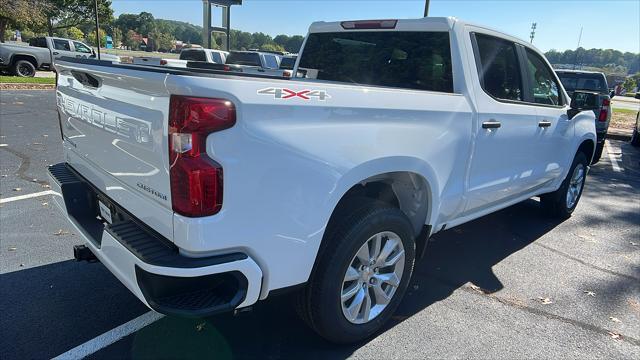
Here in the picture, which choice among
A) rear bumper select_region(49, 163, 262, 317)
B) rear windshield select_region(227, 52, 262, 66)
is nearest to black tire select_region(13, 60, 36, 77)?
rear windshield select_region(227, 52, 262, 66)

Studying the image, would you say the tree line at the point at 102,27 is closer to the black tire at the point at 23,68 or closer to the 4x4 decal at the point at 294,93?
the black tire at the point at 23,68

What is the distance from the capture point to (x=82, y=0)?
48719 millimetres

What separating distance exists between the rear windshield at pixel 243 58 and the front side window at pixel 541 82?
13.0 m

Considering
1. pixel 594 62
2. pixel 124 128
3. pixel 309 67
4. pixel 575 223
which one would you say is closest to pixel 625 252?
pixel 575 223

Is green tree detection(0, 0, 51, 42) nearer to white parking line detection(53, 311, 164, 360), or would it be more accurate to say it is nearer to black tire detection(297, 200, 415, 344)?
white parking line detection(53, 311, 164, 360)

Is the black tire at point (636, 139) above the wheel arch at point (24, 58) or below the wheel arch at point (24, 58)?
below

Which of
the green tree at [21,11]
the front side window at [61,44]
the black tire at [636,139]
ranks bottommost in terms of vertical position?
the black tire at [636,139]

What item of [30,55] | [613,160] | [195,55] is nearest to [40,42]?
[30,55]

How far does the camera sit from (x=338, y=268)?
8.23ft

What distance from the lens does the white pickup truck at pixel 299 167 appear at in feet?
6.38

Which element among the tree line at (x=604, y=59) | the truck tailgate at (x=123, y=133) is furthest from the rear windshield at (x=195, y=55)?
the tree line at (x=604, y=59)

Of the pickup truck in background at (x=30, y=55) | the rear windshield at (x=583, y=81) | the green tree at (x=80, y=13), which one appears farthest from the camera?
the green tree at (x=80, y=13)

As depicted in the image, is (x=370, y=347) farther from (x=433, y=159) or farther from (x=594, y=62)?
(x=594, y=62)

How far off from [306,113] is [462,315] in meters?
1.99
